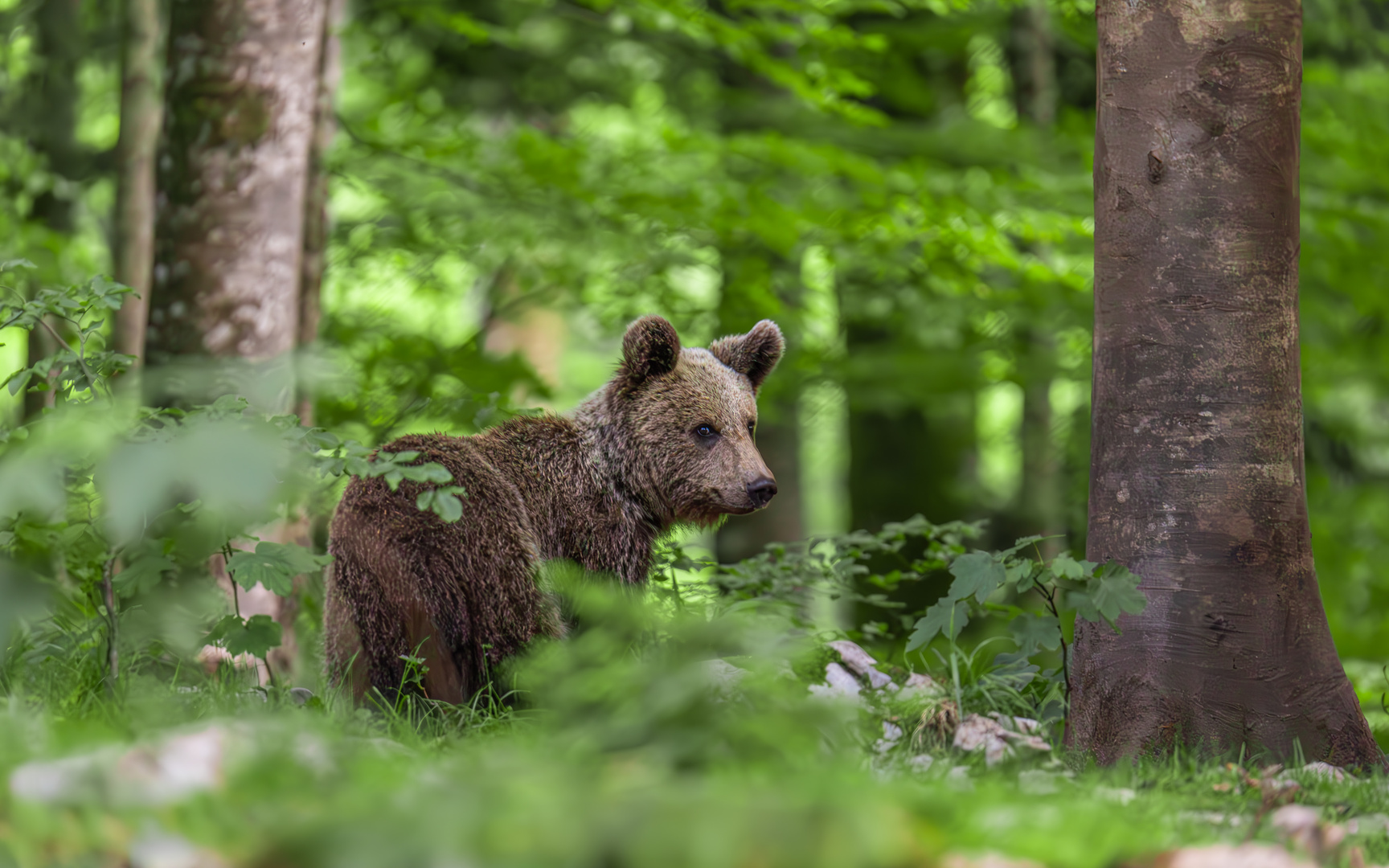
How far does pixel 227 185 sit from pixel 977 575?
3664mm

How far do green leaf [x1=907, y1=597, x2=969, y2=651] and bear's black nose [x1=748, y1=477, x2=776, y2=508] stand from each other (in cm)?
105

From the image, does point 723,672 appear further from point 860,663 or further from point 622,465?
point 622,465

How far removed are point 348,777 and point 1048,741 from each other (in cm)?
231

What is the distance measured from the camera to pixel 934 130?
8602mm

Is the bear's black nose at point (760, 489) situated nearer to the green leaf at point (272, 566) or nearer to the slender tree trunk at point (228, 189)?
the green leaf at point (272, 566)

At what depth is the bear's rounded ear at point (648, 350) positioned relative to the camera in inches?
158

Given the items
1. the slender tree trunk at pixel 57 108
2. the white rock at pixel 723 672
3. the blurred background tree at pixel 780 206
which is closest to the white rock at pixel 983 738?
the white rock at pixel 723 672

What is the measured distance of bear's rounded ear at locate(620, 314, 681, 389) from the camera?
400cm

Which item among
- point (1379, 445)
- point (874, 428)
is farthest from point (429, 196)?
point (1379, 445)

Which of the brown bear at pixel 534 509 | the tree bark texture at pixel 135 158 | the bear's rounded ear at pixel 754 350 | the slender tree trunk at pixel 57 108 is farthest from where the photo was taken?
the slender tree trunk at pixel 57 108

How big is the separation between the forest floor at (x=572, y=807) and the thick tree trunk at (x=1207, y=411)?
2.60 feet

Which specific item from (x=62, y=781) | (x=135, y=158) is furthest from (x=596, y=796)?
(x=135, y=158)

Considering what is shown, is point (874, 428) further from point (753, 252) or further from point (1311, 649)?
point (1311, 649)

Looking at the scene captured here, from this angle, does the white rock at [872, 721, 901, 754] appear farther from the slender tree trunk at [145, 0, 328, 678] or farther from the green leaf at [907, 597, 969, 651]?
the slender tree trunk at [145, 0, 328, 678]
